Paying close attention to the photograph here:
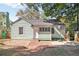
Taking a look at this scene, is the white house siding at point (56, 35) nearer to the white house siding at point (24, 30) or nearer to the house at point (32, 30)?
the house at point (32, 30)

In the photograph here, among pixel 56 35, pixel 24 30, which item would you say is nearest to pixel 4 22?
pixel 24 30

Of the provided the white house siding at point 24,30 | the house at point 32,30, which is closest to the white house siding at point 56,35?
the house at point 32,30

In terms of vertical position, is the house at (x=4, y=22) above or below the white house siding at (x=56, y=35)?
above

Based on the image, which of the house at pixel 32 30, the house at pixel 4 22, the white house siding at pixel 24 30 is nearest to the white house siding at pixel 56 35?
the house at pixel 32 30

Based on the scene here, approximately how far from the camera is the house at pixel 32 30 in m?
3.93

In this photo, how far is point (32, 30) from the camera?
3.95m

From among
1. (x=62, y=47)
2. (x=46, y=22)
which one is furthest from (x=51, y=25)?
(x=62, y=47)

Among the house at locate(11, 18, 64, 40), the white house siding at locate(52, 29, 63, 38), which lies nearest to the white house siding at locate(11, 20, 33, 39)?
the house at locate(11, 18, 64, 40)

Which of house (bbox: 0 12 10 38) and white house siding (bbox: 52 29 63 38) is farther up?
house (bbox: 0 12 10 38)

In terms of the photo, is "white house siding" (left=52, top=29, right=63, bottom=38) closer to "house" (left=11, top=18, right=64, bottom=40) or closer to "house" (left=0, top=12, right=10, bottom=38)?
"house" (left=11, top=18, right=64, bottom=40)

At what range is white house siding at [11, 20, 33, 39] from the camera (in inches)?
155

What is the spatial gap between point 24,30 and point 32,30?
0.33 feet

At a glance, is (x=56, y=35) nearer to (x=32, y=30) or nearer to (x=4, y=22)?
(x=32, y=30)

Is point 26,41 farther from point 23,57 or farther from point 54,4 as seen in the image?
point 54,4
